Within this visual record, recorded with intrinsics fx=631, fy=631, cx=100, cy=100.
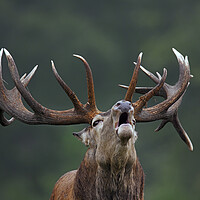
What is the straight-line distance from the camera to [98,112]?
5.41 metres

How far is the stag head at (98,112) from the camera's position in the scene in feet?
15.6

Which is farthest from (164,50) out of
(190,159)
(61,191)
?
(61,191)

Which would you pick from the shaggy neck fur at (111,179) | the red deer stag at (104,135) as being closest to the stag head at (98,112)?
the red deer stag at (104,135)

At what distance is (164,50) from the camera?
55.4 ft

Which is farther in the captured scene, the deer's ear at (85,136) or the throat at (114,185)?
the deer's ear at (85,136)

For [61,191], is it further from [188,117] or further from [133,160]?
[188,117]

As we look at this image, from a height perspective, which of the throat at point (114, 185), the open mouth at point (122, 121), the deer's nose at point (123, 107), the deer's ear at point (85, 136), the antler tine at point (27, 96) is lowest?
the throat at point (114, 185)

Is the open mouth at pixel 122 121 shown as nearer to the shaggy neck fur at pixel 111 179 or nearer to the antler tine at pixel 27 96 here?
the shaggy neck fur at pixel 111 179

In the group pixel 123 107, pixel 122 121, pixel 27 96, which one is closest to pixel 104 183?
pixel 122 121

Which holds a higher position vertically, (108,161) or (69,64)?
(69,64)

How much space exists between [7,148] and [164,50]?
500 cm

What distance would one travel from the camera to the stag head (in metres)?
4.77

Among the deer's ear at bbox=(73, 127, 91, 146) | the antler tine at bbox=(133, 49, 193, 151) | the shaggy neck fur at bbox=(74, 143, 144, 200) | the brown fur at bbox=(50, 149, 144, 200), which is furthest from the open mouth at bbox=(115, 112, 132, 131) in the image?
the antler tine at bbox=(133, 49, 193, 151)

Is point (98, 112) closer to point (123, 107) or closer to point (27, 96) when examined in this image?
point (27, 96)
